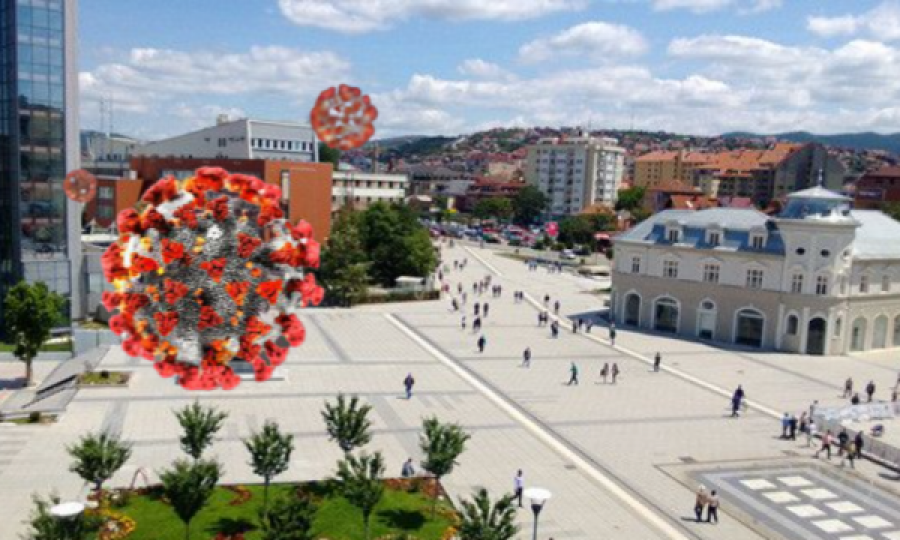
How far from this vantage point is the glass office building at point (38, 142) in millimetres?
51969

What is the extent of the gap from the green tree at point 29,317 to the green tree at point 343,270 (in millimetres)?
27022

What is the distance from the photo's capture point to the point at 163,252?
14.6 metres

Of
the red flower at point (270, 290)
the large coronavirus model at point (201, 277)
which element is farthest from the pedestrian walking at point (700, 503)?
the red flower at point (270, 290)

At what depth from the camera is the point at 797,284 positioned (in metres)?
54.1

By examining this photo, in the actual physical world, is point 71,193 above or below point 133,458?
above

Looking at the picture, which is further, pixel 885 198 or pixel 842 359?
pixel 885 198

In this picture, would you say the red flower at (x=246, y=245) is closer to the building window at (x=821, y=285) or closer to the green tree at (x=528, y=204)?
the building window at (x=821, y=285)

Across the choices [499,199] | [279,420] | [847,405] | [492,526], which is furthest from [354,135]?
[499,199]

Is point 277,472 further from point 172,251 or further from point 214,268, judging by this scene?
point 172,251

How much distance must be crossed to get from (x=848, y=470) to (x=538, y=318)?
33.5 metres

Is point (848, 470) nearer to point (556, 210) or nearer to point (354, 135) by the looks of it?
point (354, 135)

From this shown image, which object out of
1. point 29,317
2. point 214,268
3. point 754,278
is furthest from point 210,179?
point 754,278

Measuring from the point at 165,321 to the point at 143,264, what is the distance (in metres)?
1.13

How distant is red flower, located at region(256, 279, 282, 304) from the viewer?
49.7 ft
